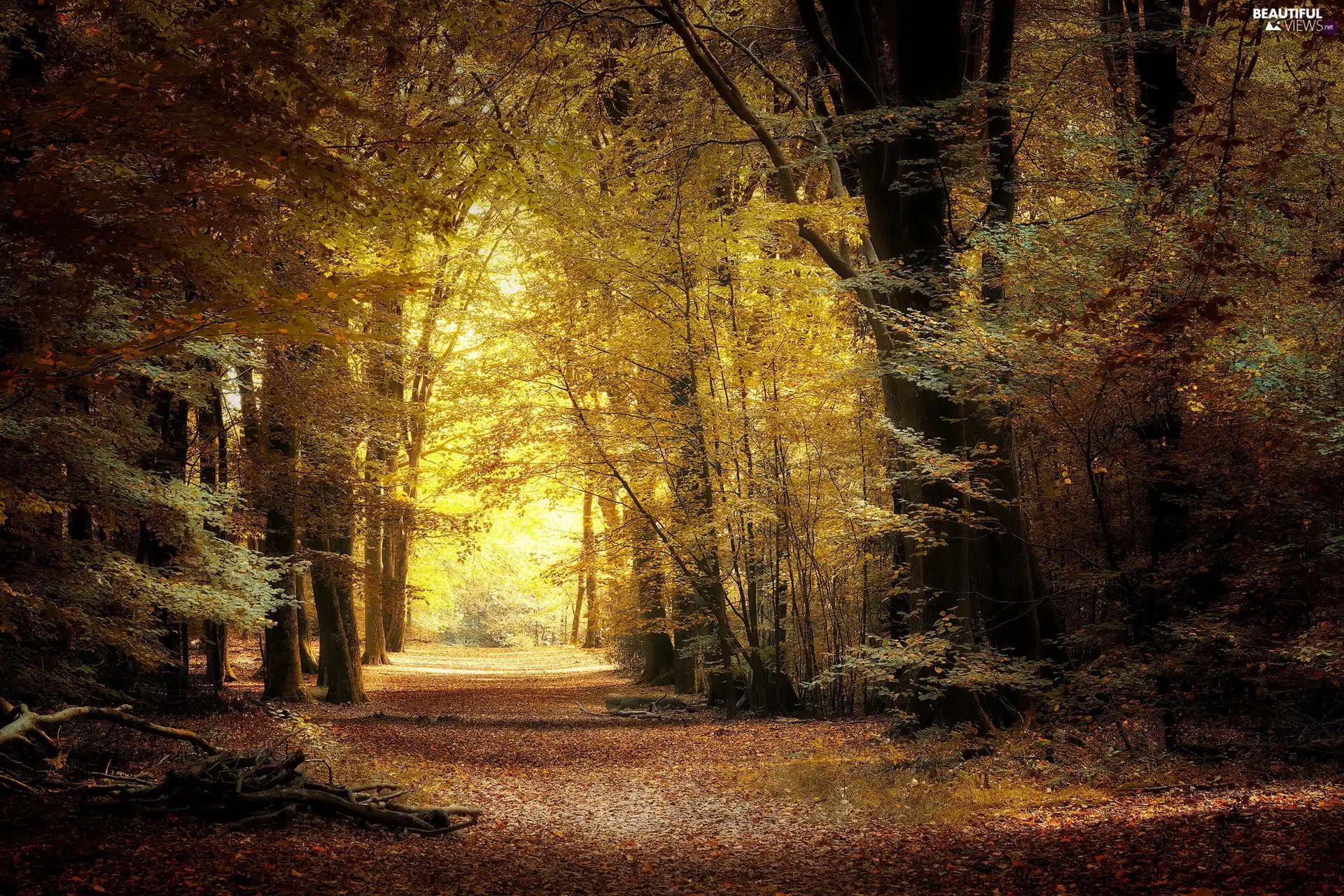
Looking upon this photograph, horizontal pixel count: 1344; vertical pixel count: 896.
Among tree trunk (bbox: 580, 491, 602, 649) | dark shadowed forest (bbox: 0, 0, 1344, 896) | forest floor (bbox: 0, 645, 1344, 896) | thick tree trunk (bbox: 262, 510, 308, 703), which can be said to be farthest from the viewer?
tree trunk (bbox: 580, 491, 602, 649)

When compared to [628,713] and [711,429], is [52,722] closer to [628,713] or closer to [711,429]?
[711,429]

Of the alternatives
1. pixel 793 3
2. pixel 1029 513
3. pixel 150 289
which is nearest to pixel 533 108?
pixel 793 3

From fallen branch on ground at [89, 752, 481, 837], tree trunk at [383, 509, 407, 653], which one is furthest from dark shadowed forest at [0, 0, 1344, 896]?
tree trunk at [383, 509, 407, 653]

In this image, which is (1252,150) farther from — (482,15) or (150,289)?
(150,289)

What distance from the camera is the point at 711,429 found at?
1359 centimetres

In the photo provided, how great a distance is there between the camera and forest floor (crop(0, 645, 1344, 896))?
5219 millimetres

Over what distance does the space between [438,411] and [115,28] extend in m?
8.99

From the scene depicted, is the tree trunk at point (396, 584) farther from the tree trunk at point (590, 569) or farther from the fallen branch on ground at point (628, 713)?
the fallen branch on ground at point (628, 713)

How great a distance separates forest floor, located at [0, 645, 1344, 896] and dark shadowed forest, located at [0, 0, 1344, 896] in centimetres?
6
